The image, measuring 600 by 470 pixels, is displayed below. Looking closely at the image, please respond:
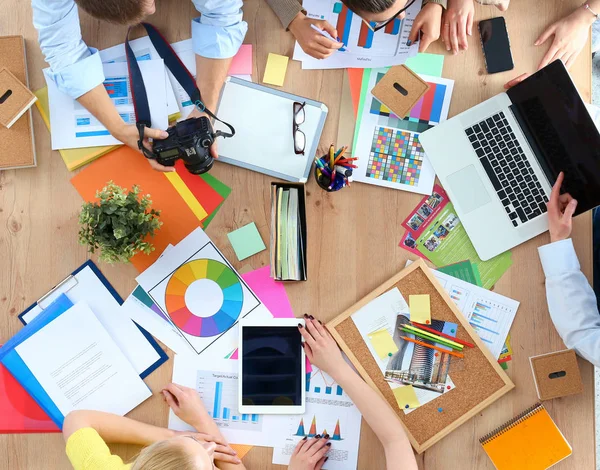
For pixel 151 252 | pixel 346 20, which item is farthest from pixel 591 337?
pixel 151 252

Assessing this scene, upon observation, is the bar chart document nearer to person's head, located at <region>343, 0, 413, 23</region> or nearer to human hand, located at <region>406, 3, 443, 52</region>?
human hand, located at <region>406, 3, 443, 52</region>

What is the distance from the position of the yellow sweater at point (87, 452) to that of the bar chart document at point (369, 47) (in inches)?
43.7

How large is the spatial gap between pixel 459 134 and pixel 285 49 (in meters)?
0.53

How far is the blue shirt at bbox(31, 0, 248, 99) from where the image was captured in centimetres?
149

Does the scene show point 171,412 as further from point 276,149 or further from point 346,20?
point 346,20

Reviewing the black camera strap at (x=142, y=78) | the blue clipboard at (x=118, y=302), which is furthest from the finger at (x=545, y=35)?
the blue clipboard at (x=118, y=302)

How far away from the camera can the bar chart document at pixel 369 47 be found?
1564 millimetres

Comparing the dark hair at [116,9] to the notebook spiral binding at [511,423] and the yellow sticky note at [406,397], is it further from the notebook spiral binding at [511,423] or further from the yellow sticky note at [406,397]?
the notebook spiral binding at [511,423]

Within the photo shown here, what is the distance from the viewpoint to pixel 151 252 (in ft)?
5.06

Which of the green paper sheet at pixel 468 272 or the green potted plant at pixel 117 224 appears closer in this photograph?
the green potted plant at pixel 117 224

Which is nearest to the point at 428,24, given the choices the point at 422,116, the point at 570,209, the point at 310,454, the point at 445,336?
the point at 422,116

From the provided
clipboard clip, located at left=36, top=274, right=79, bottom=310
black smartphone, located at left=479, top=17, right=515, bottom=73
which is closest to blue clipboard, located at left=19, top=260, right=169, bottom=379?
clipboard clip, located at left=36, top=274, right=79, bottom=310

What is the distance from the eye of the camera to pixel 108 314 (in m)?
1.54

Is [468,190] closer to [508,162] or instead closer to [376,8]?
[508,162]
